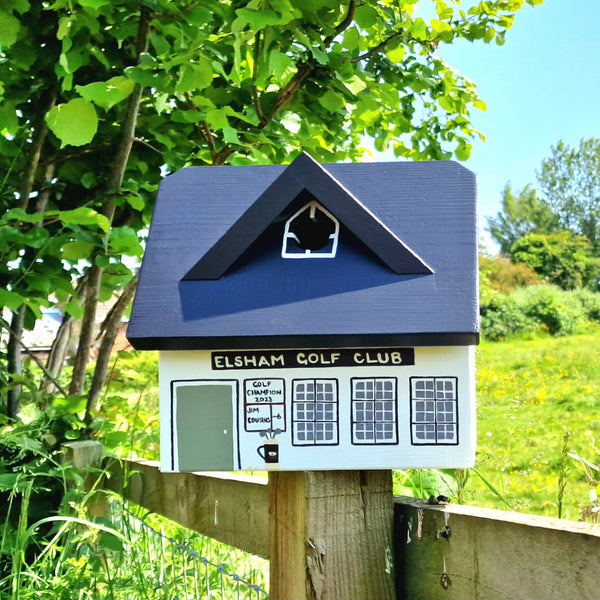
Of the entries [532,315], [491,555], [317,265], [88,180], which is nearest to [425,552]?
[491,555]

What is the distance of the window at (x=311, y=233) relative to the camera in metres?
1.54

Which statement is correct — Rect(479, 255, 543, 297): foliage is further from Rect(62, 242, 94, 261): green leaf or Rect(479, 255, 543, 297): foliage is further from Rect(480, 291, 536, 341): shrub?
Rect(62, 242, 94, 261): green leaf

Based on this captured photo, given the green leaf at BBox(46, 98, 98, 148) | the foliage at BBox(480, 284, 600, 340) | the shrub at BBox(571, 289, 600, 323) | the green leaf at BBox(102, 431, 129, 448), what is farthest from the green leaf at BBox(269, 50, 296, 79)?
the shrub at BBox(571, 289, 600, 323)

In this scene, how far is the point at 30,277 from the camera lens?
106 inches

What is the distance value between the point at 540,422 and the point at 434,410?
676 centimetres

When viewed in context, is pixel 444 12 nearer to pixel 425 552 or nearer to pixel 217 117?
pixel 217 117

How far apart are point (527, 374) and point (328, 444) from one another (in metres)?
9.61

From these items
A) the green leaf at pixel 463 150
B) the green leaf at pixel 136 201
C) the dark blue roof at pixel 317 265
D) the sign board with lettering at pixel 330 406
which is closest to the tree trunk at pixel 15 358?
the green leaf at pixel 136 201

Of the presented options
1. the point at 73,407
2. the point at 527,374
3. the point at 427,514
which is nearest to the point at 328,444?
the point at 427,514

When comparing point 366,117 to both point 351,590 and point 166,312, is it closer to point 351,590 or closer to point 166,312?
point 166,312

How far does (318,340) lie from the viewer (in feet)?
4.49

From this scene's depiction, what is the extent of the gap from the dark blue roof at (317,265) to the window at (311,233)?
0.8 inches

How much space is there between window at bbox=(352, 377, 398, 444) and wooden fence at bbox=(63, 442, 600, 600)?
118 mm

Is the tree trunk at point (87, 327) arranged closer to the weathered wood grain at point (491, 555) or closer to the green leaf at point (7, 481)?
the green leaf at point (7, 481)
